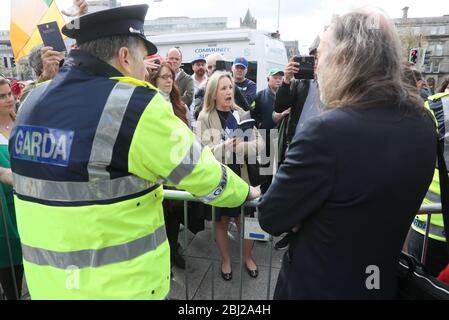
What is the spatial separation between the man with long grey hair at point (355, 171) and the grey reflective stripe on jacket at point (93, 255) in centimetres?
48

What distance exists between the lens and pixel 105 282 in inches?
49.8

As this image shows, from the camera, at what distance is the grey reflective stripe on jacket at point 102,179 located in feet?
3.80

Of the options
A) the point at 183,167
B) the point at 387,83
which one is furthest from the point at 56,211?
the point at 387,83

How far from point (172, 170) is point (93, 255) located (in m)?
0.42

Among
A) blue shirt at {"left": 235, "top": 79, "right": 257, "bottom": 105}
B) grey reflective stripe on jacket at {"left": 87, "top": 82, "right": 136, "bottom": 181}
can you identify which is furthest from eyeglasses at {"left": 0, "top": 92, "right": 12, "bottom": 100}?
blue shirt at {"left": 235, "top": 79, "right": 257, "bottom": 105}

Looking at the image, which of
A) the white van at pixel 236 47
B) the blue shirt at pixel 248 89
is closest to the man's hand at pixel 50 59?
the blue shirt at pixel 248 89

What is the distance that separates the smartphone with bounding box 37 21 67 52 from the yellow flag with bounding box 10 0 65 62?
1.54m

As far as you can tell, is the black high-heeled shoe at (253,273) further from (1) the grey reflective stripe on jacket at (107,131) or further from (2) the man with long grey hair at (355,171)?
(1) the grey reflective stripe on jacket at (107,131)

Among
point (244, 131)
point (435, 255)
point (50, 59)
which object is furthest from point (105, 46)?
point (435, 255)

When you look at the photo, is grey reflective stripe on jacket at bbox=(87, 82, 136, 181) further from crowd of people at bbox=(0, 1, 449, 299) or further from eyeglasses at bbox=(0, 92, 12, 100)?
eyeglasses at bbox=(0, 92, 12, 100)

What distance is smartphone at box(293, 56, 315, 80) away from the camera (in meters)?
3.03

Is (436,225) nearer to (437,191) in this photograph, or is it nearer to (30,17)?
(437,191)

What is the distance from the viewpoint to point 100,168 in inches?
46.9
